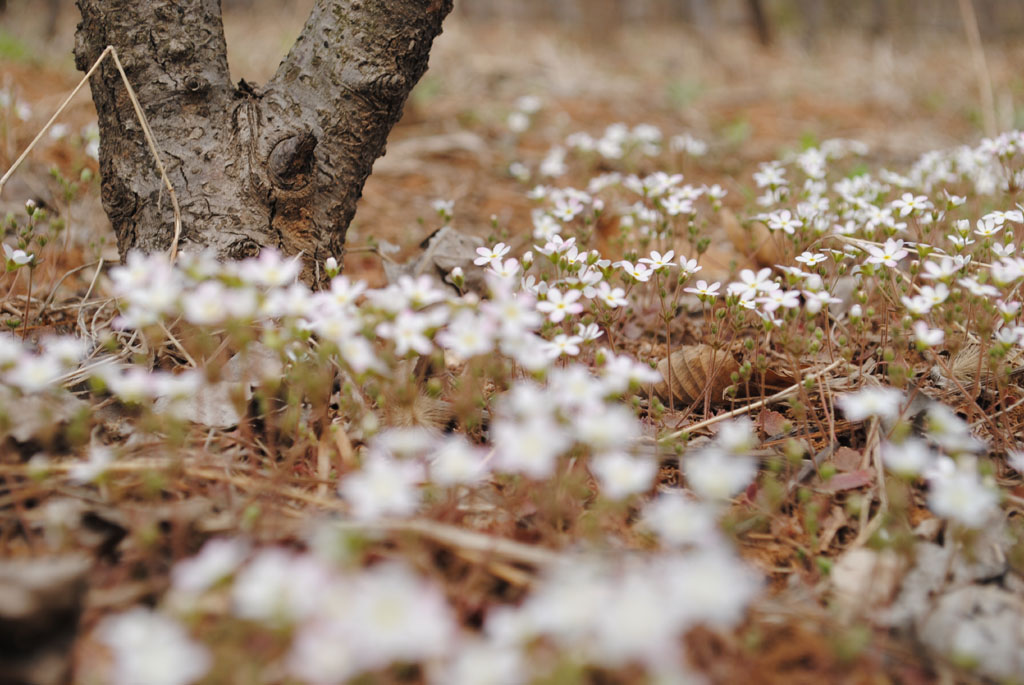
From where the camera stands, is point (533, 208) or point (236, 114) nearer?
point (236, 114)

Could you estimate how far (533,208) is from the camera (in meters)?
4.24

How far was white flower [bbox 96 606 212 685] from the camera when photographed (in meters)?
1.03

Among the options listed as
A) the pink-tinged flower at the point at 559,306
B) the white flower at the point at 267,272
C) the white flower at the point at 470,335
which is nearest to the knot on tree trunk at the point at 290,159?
the white flower at the point at 267,272

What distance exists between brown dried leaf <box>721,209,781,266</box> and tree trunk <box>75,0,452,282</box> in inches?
67.0

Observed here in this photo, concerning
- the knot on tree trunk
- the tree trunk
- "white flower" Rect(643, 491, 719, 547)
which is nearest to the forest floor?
"white flower" Rect(643, 491, 719, 547)

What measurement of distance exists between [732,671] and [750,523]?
53 cm

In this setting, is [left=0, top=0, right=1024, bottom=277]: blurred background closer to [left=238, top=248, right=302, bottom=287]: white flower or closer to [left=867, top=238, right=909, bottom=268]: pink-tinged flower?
[left=238, top=248, right=302, bottom=287]: white flower

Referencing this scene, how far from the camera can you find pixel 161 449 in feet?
5.75

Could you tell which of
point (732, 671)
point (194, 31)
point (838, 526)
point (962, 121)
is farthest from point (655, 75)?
point (732, 671)

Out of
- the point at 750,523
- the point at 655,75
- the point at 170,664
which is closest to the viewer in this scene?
the point at 170,664

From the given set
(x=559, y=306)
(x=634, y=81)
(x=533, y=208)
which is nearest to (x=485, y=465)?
(x=559, y=306)

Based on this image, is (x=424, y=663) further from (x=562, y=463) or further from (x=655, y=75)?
(x=655, y=75)

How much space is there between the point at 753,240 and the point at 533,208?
1.42 meters

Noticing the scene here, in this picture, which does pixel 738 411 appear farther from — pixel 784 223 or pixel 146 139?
pixel 146 139
